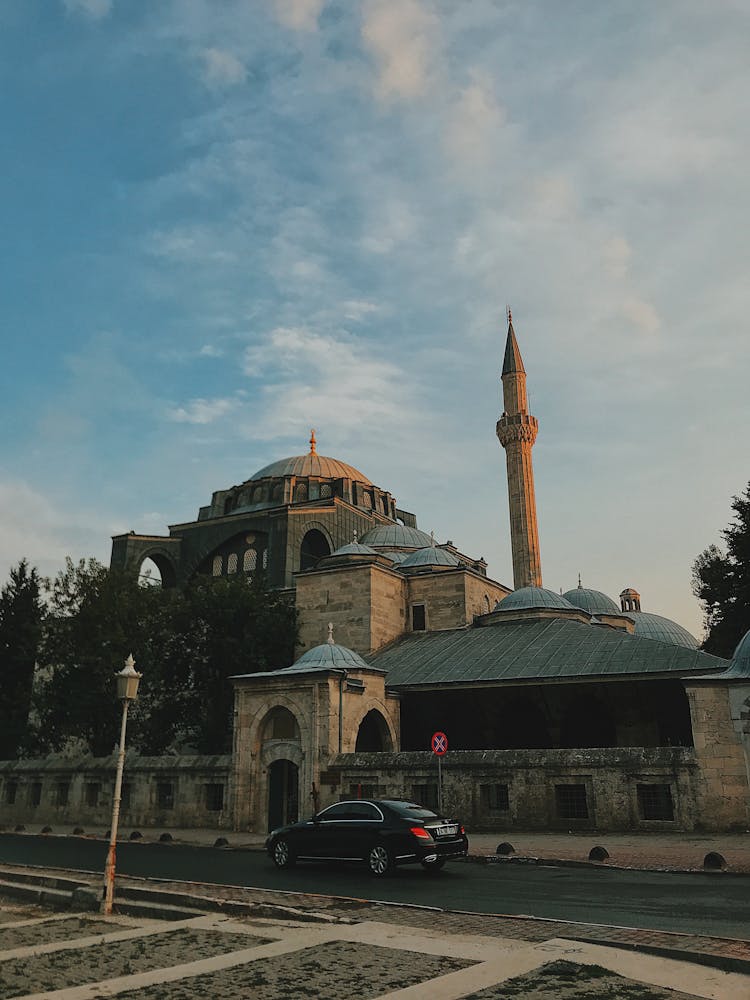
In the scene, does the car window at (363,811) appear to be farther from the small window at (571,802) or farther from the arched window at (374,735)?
the arched window at (374,735)

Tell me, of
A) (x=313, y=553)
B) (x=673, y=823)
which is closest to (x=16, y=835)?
(x=673, y=823)

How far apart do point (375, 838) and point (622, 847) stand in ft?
17.3

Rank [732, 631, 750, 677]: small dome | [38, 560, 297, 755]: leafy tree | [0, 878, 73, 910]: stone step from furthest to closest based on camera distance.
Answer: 1. [38, 560, 297, 755]: leafy tree
2. [732, 631, 750, 677]: small dome
3. [0, 878, 73, 910]: stone step

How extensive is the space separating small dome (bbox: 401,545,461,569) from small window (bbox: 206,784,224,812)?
51.9ft

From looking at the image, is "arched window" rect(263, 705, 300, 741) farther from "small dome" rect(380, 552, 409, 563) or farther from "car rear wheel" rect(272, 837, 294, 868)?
"small dome" rect(380, 552, 409, 563)

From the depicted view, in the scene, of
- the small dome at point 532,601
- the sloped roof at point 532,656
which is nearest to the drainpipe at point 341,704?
the sloped roof at point 532,656

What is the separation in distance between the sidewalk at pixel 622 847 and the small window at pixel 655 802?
583mm

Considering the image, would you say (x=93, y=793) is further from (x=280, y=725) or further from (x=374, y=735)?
(x=374, y=735)

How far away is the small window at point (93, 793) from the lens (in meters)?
25.8

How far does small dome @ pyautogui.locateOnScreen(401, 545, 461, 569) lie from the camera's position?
36.4 metres

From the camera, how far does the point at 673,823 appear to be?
16.9 metres

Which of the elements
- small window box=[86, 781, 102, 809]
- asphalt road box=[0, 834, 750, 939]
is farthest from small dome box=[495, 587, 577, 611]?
asphalt road box=[0, 834, 750, 939]

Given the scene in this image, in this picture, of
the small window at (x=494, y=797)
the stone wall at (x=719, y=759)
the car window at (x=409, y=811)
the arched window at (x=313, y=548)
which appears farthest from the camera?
the arched window at (x=313, y=548)

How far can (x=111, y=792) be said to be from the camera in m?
25.4
